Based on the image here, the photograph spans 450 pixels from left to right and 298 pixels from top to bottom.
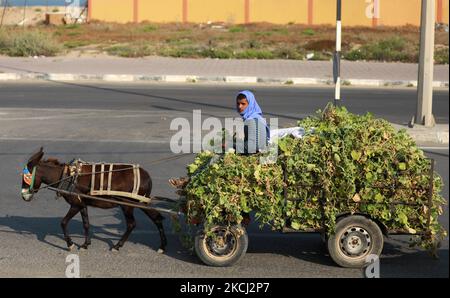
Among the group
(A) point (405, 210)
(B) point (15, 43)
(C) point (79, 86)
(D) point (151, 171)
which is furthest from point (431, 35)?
(B) point (15, 43)

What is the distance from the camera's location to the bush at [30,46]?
33594mm

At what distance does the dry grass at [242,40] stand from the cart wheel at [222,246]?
86.3 ft

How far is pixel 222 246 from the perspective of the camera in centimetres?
762

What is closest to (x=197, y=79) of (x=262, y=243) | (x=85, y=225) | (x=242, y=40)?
(x=242, y=40)

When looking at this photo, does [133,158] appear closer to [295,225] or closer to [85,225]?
[85,225]

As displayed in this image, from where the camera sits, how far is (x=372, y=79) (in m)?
26.1

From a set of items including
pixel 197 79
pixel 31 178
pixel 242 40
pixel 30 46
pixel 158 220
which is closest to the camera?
pixel 31 178

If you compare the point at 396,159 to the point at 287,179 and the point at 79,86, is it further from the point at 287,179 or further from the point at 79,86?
the point at 79,86

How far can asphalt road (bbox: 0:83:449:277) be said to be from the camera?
7730 millimetres

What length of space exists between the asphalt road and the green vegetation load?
515mm

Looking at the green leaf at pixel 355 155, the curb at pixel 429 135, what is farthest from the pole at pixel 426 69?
the green leaf at pixel 355 155

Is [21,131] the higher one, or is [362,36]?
[362,36]

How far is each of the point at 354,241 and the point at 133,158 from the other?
664 centimetres
